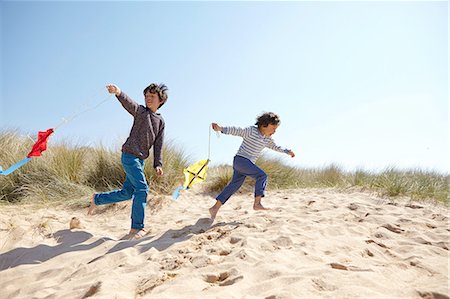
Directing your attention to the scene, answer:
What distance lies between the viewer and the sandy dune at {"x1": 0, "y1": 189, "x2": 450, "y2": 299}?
6.98 feet

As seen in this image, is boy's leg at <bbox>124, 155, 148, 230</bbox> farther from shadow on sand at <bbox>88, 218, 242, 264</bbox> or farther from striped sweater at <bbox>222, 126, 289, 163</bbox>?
striped sweater at <bbox>222, 126, 289, 163</bbox>

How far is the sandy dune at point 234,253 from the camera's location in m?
2.13

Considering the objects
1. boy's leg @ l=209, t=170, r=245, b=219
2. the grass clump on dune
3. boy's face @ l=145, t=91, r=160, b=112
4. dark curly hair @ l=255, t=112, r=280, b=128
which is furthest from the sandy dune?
boy's face @ l=145, t=91, r=160, b=112

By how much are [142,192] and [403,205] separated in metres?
3.93

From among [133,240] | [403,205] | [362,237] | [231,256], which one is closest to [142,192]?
[133,240]

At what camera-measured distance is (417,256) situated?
2.88 meters

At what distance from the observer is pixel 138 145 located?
3.82 m

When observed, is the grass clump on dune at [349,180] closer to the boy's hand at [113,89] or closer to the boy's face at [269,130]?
the boy's face at [269,130]

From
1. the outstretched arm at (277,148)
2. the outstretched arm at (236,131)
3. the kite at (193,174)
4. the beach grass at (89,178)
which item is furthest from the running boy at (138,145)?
the beach grass at (89,178)

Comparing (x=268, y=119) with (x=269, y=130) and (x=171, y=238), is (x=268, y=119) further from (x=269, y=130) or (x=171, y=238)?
(x=171, y=238)

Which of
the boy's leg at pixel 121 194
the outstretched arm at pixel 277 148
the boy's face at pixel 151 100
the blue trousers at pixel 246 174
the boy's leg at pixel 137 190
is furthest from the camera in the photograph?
the outstretched arm at pixel 277 148

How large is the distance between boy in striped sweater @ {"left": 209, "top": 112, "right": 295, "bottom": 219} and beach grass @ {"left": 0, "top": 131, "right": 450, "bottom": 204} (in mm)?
1648

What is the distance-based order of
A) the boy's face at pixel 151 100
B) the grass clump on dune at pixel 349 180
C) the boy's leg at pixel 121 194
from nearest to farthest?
the boy's face at pixel 151 100, the boy's leg at pixel 121 194, the grass clump on dune at pixel 349 180

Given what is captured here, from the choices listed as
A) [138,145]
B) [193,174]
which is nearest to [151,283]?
[138,145]
